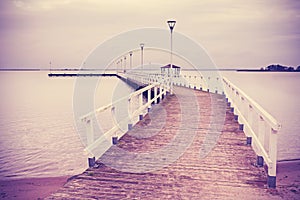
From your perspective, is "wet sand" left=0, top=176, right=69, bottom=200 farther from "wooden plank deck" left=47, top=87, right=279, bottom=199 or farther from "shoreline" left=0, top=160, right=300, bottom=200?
"wooden plank deck" left=47, top=87, right=279, bottom=199

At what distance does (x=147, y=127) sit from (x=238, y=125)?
282 centimetres

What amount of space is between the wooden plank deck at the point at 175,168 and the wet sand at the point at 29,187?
4100 mm

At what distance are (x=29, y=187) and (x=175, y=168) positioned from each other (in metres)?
7.12

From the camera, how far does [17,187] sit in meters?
10.5

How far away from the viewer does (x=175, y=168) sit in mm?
5488

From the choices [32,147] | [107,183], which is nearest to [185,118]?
[107,183]

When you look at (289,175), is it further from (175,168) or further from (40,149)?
(40,149)

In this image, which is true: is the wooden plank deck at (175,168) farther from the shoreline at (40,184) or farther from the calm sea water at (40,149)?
the calm sea water at (40,149)

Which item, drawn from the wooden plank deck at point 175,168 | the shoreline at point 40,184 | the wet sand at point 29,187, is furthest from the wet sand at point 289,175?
the wet sand at point 29,187

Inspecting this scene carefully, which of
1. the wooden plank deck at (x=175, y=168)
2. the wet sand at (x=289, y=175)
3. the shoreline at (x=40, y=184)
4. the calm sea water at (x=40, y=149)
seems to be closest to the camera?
the wooden plank deck at (x=175, y=168)

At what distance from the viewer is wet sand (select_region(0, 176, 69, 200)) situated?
32.1 ft

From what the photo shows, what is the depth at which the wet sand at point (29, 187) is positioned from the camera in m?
9.80

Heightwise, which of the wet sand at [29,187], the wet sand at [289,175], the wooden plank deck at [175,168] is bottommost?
the wet sand at [29,187]

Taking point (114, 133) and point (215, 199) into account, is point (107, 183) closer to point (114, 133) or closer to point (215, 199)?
point (215, 199)
